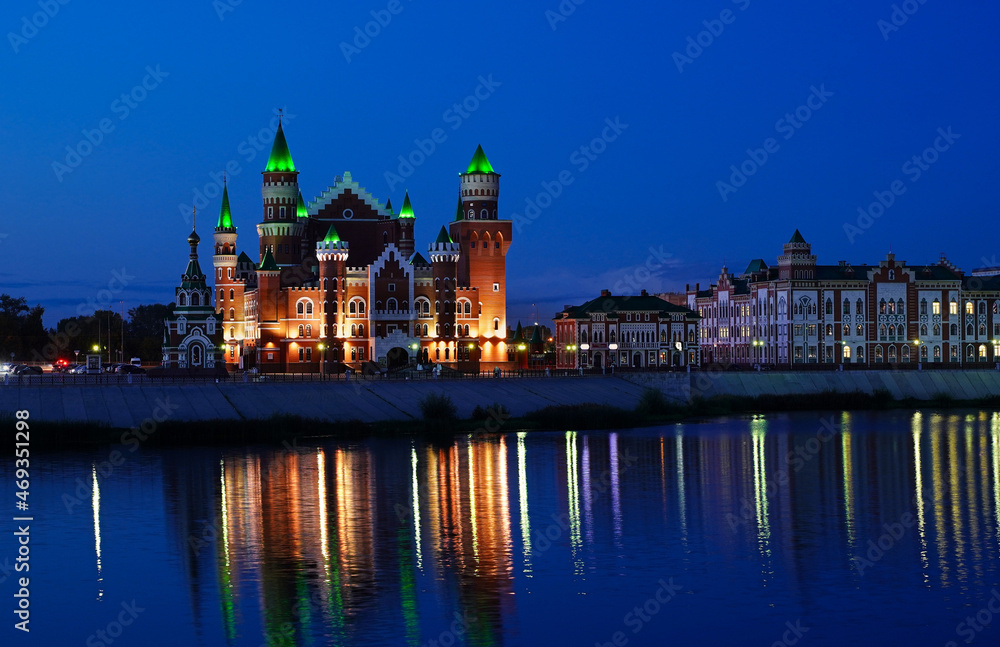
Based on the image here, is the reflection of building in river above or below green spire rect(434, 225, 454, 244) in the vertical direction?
below

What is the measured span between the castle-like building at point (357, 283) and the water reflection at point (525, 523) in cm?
5116

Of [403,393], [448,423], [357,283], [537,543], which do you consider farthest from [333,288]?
[537,543]

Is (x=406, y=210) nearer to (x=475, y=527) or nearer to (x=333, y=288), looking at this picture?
(x=333, y=288)

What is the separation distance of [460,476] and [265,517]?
12.9 meters

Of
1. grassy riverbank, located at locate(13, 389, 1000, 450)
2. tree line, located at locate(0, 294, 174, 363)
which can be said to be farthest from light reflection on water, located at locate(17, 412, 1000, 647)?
tree line, located at locate(0, 294, 174, 363)

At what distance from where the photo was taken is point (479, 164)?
131375 mm

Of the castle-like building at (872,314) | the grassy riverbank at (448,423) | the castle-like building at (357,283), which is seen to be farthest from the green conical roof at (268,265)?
the castle-like building at (872,314)

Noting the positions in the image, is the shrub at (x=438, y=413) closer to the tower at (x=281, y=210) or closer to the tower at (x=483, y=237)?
the tower at (x=483, y=237)

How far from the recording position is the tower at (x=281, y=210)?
132625 mm

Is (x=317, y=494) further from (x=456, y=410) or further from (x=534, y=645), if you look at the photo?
(x=456, y=410)

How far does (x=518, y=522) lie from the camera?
4419 cm

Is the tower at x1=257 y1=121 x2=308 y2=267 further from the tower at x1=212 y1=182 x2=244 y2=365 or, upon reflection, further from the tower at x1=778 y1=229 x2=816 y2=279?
the tower at x1=778 y1=229 x2=816 y2=279

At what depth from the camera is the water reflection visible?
107 feet

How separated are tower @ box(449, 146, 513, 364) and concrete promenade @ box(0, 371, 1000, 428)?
29.9m
